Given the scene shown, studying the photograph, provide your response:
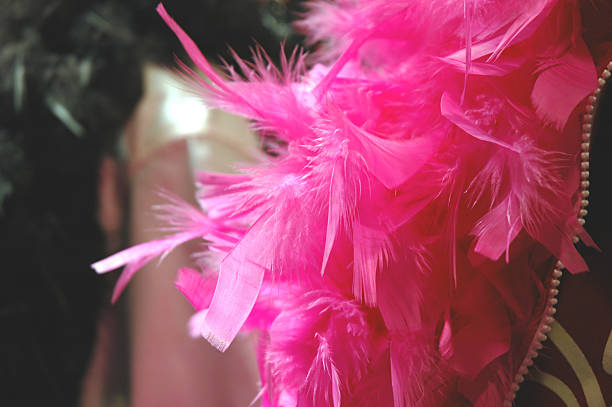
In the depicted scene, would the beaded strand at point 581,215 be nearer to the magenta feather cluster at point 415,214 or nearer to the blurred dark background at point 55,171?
the magenta feather cluster at point 415,214

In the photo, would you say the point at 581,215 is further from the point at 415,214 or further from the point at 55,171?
the point at 55,171

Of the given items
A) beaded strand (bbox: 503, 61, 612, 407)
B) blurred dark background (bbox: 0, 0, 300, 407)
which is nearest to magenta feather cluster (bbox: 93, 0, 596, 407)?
beaded strand (bbox: 503, 61, 612, 407)

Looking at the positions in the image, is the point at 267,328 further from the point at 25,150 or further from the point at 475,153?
the point at 25,150

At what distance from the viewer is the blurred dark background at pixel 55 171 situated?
0.65 meters

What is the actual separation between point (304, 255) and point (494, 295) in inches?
5.7

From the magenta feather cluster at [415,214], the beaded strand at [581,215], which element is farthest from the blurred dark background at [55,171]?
the beaded strand at [581,215]

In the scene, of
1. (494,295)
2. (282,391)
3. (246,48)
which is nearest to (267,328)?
(282,391)

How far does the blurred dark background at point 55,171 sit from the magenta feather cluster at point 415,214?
0.33 metres

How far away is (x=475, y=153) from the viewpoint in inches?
14.1

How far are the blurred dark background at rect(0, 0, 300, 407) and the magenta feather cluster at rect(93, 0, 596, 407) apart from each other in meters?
0.33

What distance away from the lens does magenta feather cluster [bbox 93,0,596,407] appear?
339 mm

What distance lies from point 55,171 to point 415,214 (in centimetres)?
53

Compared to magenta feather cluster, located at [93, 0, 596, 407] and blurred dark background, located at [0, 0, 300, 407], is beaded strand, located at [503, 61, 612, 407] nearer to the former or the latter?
magenta feather cluster, located at [93, 0, 596, 407]

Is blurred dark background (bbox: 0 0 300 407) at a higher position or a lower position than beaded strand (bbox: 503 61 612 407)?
higher
